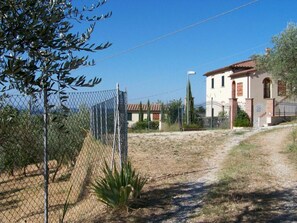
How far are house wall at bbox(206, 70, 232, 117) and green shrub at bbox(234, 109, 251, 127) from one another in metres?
5.98

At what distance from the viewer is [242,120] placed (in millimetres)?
31188

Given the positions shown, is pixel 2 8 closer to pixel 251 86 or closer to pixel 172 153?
pixel 172 153

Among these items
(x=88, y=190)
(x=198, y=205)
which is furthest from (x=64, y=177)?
(x=198, y=205)

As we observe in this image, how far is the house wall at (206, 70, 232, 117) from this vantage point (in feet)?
133

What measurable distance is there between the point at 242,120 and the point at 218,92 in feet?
40.3

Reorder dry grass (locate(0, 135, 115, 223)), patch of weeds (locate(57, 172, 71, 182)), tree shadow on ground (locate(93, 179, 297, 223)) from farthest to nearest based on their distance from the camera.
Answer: patch of weeds (locate(57, 172, 71, 182)) < dry grass (locate(0, 135, 115, 223)) < tree shadow on ground (locate(93, 179, 297, 223))

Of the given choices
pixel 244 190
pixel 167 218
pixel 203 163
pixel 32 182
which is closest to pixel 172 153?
pixel 203 163

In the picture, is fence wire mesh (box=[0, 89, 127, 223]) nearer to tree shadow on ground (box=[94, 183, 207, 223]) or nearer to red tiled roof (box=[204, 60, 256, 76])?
tree shadow on ground (box=[94, 183, 207, 223])

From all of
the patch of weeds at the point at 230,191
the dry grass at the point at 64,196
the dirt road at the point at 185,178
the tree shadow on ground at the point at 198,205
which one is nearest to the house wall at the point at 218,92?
the dirt road at the point at 185,178

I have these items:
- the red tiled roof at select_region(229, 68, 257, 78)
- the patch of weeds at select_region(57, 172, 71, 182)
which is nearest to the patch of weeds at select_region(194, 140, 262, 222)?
the patch of weeds at select_region(57, 172, 71, 182)

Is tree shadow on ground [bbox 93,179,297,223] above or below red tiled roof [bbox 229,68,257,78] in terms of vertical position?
below

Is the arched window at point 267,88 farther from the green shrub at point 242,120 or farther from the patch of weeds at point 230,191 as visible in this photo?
the patch of weeds at point 230,191

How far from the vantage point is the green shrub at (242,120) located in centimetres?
3091

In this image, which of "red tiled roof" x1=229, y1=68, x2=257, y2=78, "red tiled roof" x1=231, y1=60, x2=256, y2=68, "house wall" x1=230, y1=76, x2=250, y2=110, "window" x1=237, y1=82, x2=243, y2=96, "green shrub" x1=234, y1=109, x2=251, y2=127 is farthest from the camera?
"red tiled roof" x1=231, y1=60, x2=256, y2=68
